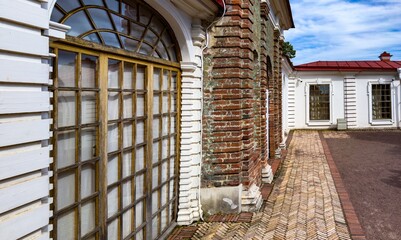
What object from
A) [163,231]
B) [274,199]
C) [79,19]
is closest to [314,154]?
[274,199]

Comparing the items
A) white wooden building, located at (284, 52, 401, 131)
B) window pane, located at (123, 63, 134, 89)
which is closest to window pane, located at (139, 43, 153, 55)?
window pane, located at (123, 63, 134, 89)

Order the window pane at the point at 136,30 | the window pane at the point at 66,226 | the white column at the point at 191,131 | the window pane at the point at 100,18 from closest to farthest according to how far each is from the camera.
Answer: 1. the window pane at the point at 66,226
2. the window pane at the point at 100,18
3. the window pane at the point at 136,30
4. the white column at the point at 191,131

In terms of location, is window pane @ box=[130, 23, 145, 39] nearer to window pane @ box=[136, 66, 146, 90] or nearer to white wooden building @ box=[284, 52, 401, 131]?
window pane @ box=[136, 66, 146, 90]

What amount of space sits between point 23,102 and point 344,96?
62.0 feet

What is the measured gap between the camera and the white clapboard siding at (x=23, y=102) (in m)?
1.72

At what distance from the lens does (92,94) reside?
2.69 metres

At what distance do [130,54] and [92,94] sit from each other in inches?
27.6

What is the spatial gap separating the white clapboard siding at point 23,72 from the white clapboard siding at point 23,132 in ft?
0.85

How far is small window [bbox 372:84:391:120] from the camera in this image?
18.0 metres

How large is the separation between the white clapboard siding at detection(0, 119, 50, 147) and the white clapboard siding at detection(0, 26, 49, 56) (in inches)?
17.2

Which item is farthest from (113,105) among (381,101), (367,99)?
(381,101)

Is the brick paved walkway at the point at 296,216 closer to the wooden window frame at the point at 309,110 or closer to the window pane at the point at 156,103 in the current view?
the window pane at the point at 156,103

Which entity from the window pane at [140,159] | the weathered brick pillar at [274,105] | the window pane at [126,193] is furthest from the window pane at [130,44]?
the weathered brick pillar at [274,105]

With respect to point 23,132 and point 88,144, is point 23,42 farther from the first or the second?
point 88,144
